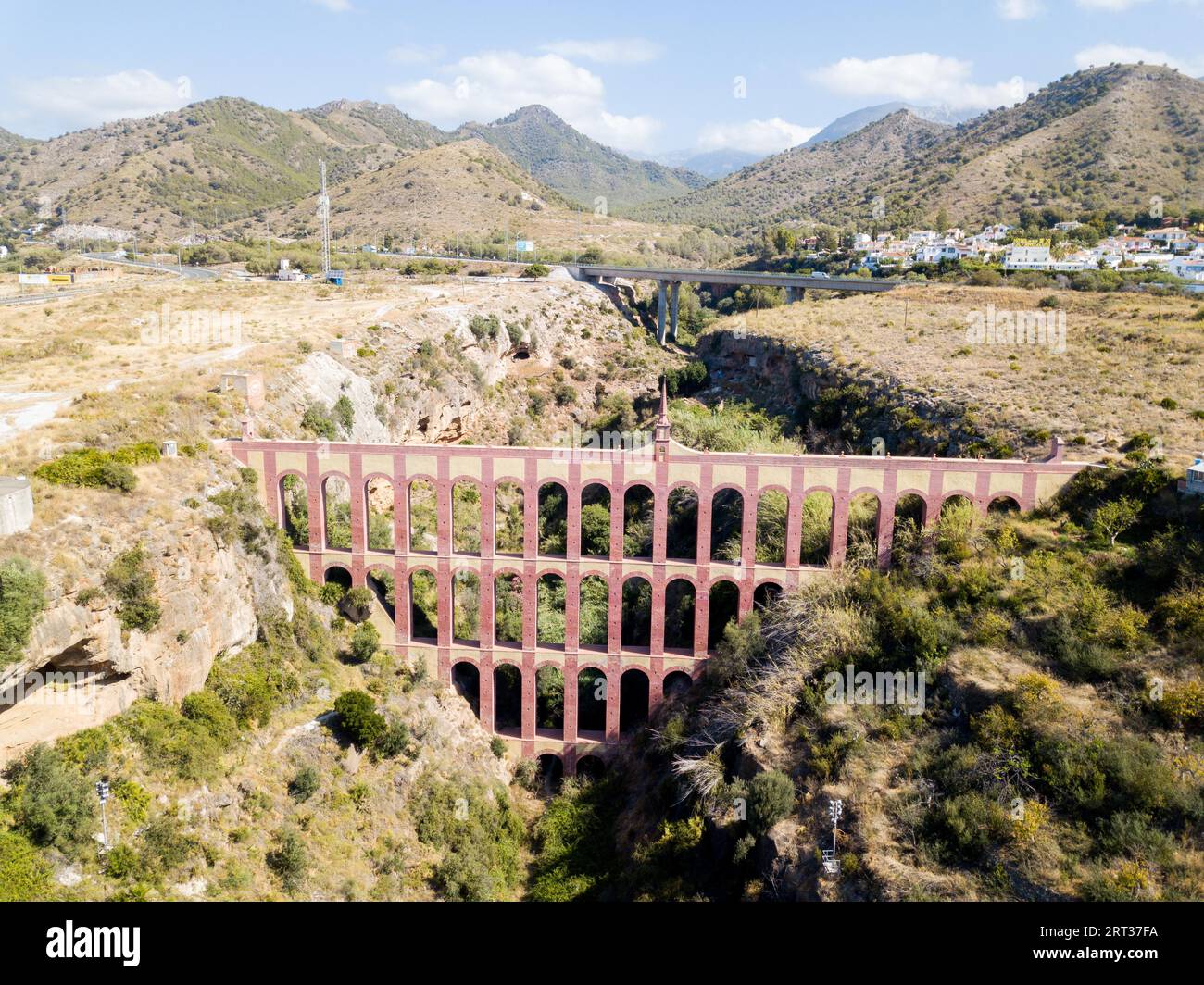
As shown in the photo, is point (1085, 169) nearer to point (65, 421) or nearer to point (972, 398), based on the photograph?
point (972, 398)

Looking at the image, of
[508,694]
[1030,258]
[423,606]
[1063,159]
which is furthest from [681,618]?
[1063,159]

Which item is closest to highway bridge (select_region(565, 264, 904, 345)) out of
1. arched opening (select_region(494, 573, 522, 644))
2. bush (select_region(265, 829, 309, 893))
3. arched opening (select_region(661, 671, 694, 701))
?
arched opening (select_region(494, 573, 522, 644))

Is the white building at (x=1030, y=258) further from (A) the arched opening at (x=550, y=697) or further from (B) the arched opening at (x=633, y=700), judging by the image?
(A) the arched opening at (x=550, y=697)

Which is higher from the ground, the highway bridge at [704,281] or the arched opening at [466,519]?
the highway bridge at [704,281]

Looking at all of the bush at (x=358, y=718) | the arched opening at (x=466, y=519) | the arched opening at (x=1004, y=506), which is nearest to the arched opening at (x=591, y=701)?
the arched opening at (x=466, y=519)

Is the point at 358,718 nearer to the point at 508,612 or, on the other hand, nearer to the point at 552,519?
the point at 508,612

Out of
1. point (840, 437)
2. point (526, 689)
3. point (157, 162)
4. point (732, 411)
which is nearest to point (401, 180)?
point (157, 162)
